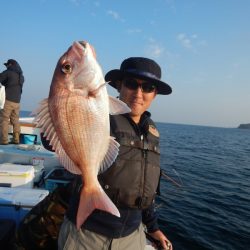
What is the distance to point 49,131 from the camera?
2.04 meters

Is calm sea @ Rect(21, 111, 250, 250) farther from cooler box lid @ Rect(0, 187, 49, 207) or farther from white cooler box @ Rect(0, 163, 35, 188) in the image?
white cooler box @ Rect(0, 163, 35, 188)

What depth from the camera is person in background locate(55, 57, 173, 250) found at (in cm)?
254

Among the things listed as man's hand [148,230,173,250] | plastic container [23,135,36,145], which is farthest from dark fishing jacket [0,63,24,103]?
man's hand [148,230,173,250]

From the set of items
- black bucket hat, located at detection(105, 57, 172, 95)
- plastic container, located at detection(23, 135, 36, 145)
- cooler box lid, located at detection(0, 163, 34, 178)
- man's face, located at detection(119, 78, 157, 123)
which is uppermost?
black bucket hat, located at detection(105, 57, 172, 95)

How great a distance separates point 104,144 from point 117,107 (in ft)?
1.00

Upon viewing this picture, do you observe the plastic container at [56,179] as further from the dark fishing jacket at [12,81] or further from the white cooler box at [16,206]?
the dark fishing jacket at [12,81]

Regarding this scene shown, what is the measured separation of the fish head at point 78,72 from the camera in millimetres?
1956

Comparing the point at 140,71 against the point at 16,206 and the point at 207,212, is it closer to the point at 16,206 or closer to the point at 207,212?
the point at 16,206

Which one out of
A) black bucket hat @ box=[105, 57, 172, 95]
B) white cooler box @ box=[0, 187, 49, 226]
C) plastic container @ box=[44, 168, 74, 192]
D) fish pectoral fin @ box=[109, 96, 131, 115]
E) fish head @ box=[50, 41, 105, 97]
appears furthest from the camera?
plastic container @ box=[44, 168, 74, 192]

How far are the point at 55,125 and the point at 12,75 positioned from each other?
300 inches

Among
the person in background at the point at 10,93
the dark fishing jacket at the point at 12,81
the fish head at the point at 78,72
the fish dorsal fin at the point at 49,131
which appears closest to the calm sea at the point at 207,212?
the fish dorsal fin at the point at 49,131

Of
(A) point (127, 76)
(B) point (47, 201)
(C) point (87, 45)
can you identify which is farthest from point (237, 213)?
(C) point (87, 45)

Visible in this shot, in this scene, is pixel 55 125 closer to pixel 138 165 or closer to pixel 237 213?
pixel 138 165

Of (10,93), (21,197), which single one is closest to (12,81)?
(10,93)
